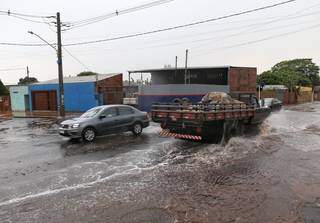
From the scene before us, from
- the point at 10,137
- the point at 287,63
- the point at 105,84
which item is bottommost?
the point at 10,137

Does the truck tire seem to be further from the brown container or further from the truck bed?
the brown container

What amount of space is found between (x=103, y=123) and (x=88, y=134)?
0.84 meters

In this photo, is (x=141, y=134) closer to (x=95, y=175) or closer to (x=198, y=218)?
(x=95, y=175)

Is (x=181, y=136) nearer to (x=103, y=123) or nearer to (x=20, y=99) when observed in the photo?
(x=103, y=123)

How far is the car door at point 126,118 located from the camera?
14961 mm

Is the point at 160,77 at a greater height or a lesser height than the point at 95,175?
greater

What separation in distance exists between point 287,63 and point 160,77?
6540cm

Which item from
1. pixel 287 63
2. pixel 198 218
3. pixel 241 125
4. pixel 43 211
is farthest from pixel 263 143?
pixel 287 63

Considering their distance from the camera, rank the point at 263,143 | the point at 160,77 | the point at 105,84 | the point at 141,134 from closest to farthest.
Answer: the point at 263,143
the point at 141,134
the point at 105,84
the point at 160,77

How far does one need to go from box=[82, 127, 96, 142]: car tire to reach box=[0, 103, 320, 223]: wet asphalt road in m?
0.73

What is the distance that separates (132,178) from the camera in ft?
26.3

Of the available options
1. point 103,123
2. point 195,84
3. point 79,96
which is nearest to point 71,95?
point 79,96

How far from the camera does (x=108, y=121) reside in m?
14.4

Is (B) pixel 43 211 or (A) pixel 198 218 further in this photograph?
(B) pixel 43 211
